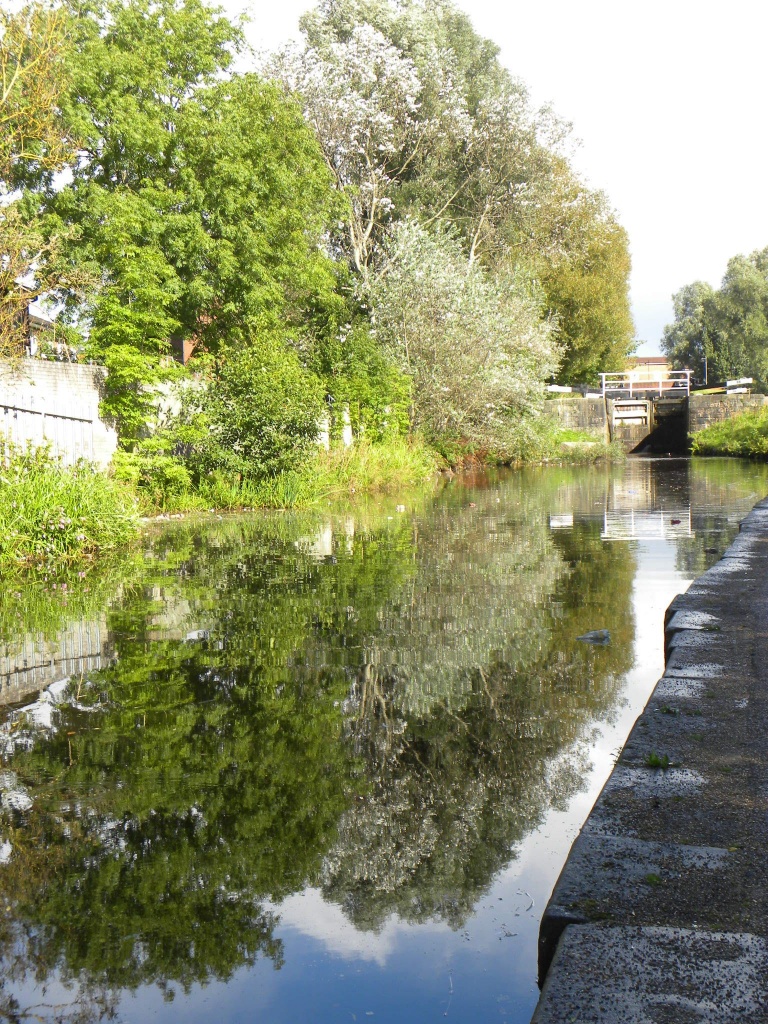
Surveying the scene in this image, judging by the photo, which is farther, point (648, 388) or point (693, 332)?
point (693, 332)

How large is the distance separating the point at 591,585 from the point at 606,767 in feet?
14.8

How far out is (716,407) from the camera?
45531 millimetres

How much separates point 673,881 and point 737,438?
41203 mm

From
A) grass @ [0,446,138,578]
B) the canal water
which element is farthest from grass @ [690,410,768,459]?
the canal water

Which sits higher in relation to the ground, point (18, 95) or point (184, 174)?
point (184, 174)

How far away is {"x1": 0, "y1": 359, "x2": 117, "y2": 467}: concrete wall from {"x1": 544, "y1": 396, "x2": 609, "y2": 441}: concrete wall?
102ft

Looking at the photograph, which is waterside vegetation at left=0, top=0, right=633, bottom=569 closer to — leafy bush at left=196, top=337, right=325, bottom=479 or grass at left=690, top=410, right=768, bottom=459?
leafy bush at left=196, top=337, right=325, bottom=479

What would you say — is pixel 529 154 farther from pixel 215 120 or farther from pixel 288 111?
pixel 215 120

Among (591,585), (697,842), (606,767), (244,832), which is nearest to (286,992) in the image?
(244,832)

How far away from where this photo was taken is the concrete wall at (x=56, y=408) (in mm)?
11977

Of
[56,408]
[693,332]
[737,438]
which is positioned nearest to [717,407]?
[737,438]

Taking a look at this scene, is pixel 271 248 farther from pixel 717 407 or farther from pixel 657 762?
pixel 717 407

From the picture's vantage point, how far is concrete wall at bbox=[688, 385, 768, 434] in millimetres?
44938

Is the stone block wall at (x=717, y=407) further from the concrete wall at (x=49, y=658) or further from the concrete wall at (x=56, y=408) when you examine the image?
the concrete wall at (x=49, y=658)
